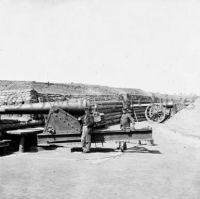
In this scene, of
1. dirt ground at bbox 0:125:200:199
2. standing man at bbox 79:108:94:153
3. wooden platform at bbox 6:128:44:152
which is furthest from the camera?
wooden platform at bbox 6:128:44:152

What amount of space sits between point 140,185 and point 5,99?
15976mm

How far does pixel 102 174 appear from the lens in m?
6.28

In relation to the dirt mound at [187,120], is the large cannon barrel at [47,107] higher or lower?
higher

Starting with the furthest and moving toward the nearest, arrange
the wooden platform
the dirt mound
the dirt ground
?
the dirt mound < the wooden platform < the dirt ground

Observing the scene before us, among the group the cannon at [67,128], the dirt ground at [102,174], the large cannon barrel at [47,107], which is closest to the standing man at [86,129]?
the cannon at [67,128]

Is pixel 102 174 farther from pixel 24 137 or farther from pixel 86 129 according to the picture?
pixel 24 137

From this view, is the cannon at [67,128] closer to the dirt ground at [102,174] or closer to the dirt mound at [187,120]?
the dirt ground at [102,174]

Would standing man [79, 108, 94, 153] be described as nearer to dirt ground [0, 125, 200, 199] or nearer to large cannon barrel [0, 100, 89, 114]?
dirt ground [0, 125, 200, 199]

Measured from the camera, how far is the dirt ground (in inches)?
197

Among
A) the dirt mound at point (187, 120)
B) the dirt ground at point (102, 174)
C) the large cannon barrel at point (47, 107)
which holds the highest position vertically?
the large cannon barrel at point (47, 107)

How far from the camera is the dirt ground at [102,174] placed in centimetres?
500

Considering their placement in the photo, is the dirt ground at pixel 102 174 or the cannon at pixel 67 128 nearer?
the dirt ground at pixel 102 174

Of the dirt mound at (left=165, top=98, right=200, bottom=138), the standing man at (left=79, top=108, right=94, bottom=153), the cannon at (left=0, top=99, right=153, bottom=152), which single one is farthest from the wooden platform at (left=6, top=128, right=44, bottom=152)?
the dirt mound at (left=165, top=98, right=200, bottom=138)

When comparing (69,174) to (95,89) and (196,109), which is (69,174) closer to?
(196,109)
